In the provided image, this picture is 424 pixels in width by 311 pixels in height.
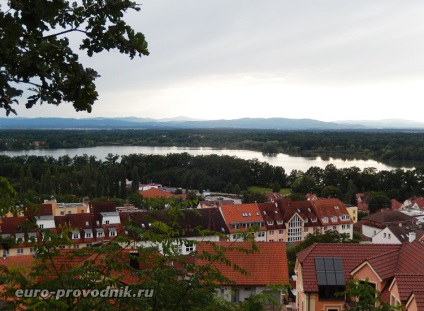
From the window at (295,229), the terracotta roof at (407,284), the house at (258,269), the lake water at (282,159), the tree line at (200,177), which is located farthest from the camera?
the lake water at (282,159)

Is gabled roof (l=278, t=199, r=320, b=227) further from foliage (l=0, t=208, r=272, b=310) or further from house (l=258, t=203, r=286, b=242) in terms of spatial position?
foliage (l=0, t=208, r=272, b=310)

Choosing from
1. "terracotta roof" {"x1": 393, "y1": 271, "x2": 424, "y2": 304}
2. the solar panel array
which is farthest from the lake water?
"terracotta roof" {"x1": 393, "y1": 271, "x2": 424, "y2": 304}

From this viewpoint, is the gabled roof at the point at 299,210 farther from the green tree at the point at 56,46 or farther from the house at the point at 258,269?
the green tree at the point at 56,46

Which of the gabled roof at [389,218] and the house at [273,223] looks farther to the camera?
the gabled roof at [389,218]

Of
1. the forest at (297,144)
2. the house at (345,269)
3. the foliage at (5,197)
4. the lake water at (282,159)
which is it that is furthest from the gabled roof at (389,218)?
the forest at (297,144)

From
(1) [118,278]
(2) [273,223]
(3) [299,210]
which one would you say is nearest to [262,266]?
(1) [118,278]

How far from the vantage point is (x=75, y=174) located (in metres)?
43.8

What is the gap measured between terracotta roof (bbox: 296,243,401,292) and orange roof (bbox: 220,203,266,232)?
1645 cm

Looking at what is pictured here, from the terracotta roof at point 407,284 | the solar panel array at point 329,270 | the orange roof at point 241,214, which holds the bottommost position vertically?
the orange roof at point 241,214

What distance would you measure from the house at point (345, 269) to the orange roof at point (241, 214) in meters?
16.6

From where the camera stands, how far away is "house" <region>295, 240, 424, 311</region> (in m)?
7.25

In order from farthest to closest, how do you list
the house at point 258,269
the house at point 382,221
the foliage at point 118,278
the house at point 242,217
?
the house at point 382,221 < the house at point 242,217 < the house at point 258,269 < the foliage at point 118,278

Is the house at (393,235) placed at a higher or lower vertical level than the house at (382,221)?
higher

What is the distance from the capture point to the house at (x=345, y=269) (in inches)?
286
